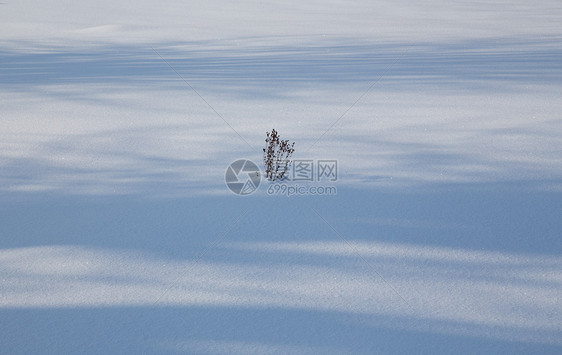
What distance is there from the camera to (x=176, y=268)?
8.03 feet

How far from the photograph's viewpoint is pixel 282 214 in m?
3.02

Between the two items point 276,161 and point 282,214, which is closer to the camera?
point 282,214

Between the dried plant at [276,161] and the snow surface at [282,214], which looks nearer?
the snow surface at [282,214]

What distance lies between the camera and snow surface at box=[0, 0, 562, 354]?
6.74 feet

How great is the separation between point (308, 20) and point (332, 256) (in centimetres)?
1146

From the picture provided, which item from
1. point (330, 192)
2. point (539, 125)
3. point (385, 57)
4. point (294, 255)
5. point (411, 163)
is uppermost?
point (385, 57)

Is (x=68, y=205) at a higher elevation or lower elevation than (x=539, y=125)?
lower

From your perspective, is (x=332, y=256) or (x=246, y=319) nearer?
(x=246, y=319)

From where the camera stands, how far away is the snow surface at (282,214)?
6.74 feet

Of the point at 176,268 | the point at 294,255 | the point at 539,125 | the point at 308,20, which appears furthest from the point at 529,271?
the point at 308,20

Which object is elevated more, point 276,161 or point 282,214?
point 276,161

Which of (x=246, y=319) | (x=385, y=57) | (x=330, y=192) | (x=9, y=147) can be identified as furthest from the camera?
(x=385, y=57)

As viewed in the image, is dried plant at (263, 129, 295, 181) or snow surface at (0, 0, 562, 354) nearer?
snow surface at (0, 0, 562, 354)

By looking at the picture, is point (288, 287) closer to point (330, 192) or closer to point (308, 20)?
point (330, 192)
